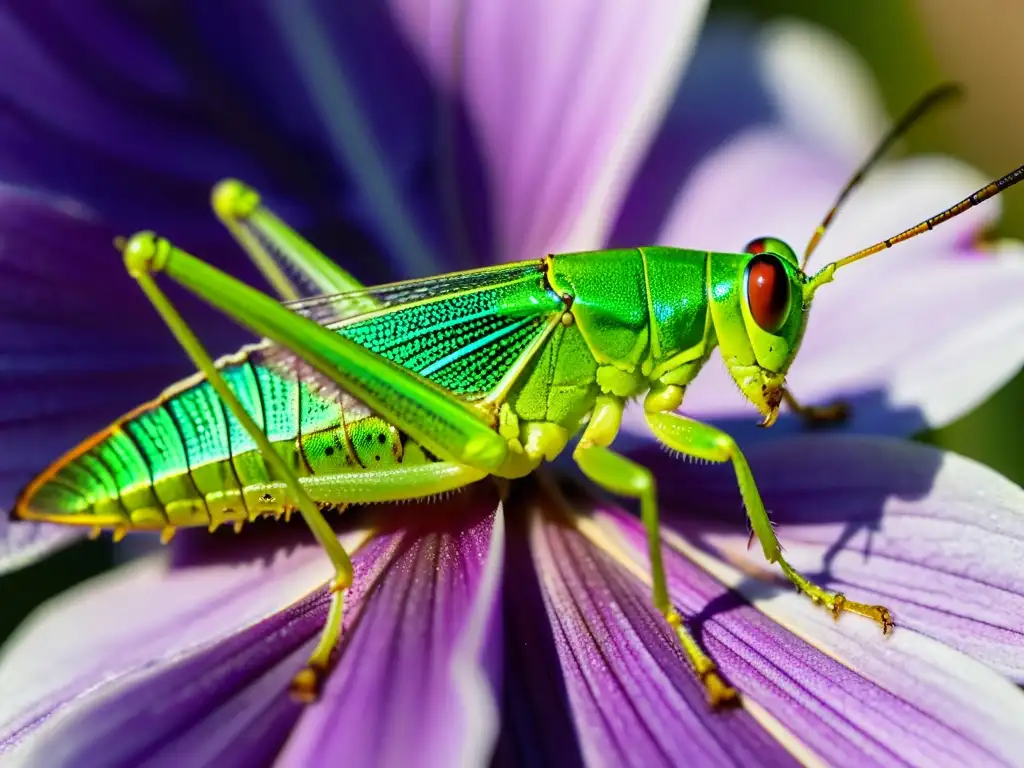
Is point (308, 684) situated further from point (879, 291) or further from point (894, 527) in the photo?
point (879, 291)

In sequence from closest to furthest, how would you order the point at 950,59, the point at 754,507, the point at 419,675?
1. the point at 419,675
2. the point at 754,507
3. the point at 950,59

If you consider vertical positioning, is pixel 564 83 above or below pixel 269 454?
above

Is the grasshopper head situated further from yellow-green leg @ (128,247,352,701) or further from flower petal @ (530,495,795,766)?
yellow-green leg @ (128,247,352,701)

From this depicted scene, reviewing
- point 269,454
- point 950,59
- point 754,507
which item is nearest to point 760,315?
point 754,507

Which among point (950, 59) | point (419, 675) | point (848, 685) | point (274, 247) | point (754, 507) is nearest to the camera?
point (419, 675)

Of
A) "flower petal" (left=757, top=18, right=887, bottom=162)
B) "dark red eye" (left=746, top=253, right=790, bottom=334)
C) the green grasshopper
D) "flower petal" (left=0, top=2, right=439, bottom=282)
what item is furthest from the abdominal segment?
"flower petal" (left=757, top=18, right=887, bottom=162)

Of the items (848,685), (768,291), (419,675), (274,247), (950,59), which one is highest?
(950,59)

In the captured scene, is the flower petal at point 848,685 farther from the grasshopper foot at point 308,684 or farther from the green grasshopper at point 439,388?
the grasshopper foot at point 308,684
